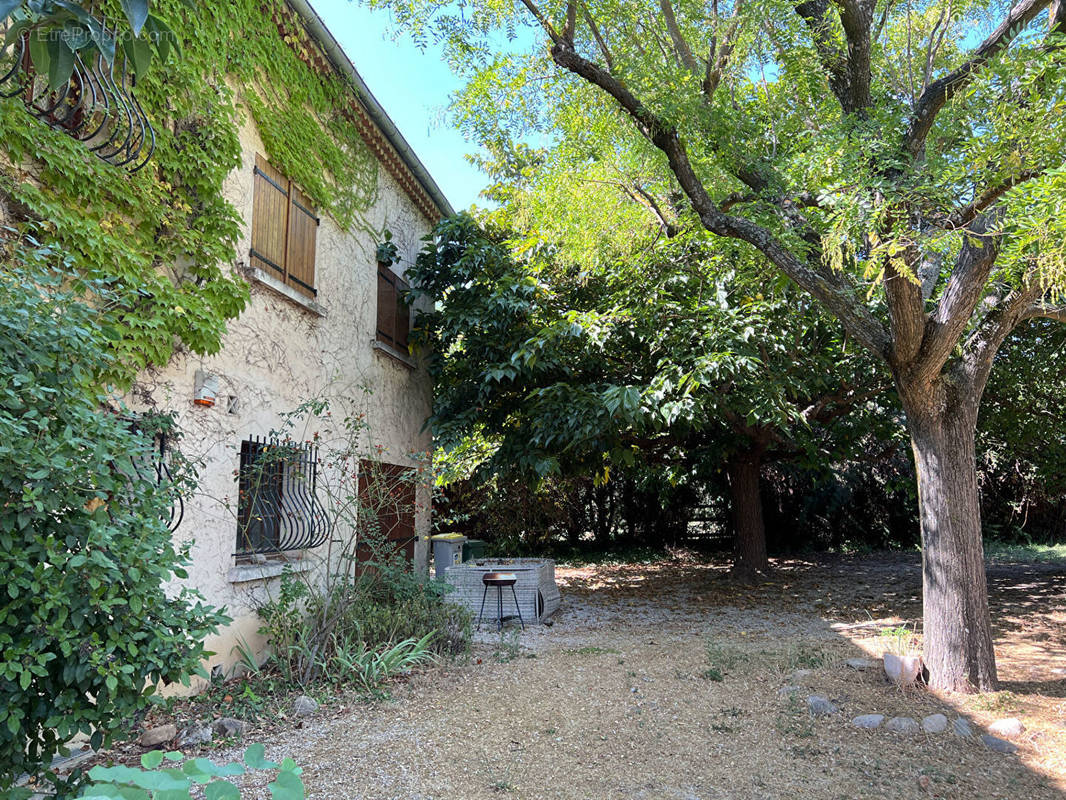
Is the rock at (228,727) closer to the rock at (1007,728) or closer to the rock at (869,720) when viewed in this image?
the rock at (869,720)

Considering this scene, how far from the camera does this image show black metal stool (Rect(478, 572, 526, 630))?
24.5 feet

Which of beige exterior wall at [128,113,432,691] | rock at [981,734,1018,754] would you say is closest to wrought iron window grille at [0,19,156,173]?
beige exterior wall at [128,113,432,691]

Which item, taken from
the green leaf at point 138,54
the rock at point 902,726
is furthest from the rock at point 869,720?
the green leaf at point 138,54

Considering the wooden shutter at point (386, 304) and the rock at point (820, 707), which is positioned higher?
the wooden shutter at point (386, 304)

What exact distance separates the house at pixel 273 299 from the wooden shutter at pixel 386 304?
1.3 inches

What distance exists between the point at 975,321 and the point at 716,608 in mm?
5054

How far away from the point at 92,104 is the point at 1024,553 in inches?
653

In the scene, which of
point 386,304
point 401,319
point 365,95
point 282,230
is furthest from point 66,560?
point 401,319

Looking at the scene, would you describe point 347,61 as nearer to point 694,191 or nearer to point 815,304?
point 694,191

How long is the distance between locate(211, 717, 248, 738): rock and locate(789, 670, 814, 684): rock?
3939 mm

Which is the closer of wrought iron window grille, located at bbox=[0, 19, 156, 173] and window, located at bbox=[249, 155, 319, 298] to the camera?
wrought iron window grille, located at bbox=[0, 19, 156, 173]

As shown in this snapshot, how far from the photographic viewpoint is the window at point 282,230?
228 inches

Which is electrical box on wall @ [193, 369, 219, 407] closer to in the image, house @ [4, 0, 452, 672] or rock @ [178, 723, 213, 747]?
house @ [4, 0, 452, 672]

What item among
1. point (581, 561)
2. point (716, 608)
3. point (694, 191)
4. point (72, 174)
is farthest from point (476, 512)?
point (72, 174)
